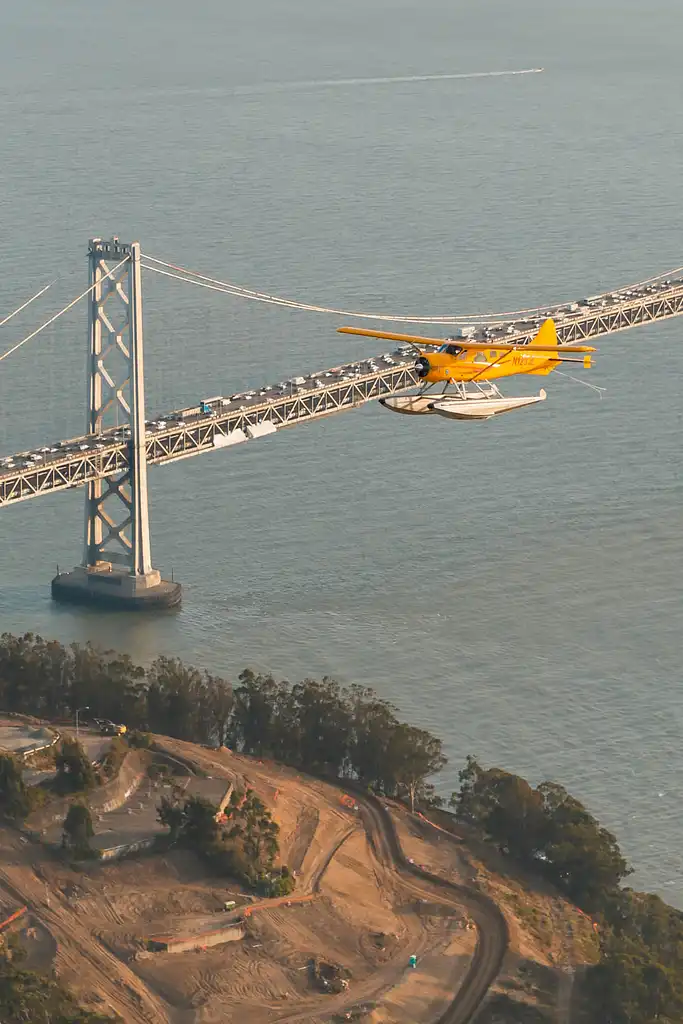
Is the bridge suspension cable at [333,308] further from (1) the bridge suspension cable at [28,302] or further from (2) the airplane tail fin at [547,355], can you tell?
(2) the airplane tail fin at [547,355]

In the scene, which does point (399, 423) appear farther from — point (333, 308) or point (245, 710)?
point (245, 710)

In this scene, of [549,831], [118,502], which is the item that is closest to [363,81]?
[118,502]

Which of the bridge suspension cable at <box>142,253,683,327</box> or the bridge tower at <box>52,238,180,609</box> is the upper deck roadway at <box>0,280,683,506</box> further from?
the bridge suspension cable at <box>142,253,683,327</box>

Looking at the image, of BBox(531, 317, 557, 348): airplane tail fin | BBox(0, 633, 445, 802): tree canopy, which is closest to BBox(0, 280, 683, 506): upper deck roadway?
BBox(0, 633, 445, 802): tree canopy

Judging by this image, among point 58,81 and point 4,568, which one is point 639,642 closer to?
point 4,568

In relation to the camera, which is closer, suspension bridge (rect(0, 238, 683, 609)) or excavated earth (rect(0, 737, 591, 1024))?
excavated earth (rect(0, 737, 591, 1024))

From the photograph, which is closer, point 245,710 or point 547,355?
point 245,710

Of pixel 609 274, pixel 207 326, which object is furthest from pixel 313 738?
pixel 609 274
